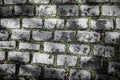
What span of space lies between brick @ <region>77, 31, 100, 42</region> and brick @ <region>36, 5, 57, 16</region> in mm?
333

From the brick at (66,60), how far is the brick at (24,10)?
52 cm

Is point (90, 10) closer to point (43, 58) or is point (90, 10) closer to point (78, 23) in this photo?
point (78, 23)

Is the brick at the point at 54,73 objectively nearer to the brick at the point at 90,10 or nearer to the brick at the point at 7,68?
the brick at the point at 7,68

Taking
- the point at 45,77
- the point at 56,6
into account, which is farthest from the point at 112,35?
the point at 45,77

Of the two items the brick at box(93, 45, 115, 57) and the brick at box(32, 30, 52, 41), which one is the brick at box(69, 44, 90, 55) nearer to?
the brick at box(93, 45, 115, 57)

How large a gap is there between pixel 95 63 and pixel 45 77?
520 millimetres

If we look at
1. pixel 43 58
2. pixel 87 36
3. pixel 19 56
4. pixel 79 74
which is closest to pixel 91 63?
pixel 79 74

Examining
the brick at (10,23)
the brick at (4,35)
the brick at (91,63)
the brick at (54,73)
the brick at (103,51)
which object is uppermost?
the brick at (10,23)

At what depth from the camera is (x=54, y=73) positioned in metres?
2.72

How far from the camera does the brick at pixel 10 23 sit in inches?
110

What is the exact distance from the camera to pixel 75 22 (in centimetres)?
266

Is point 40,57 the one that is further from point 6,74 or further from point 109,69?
point 109,69

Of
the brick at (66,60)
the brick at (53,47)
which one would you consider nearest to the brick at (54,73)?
the brick at (66,60)

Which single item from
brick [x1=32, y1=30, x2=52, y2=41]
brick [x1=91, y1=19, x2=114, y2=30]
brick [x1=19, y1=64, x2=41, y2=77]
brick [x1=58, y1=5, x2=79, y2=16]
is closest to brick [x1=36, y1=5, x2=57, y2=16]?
brick [x1=58, y1=5, x2=79, y2=16]
